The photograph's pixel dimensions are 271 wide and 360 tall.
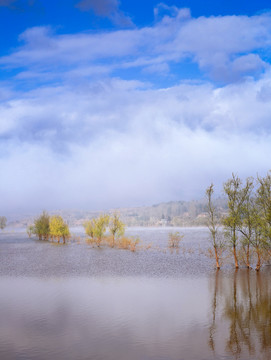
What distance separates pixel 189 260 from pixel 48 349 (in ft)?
78.4

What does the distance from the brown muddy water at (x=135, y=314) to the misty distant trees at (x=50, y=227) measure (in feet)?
105

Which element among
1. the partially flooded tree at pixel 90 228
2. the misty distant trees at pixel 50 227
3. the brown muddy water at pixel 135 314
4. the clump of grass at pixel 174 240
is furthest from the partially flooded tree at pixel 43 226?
the brown muddy water at pixel 135 314

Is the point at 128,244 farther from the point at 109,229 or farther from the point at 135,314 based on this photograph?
the point at 135,314

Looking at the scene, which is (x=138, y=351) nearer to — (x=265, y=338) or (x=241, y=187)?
(x=265, y=338)

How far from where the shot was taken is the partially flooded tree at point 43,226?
67.1 meters

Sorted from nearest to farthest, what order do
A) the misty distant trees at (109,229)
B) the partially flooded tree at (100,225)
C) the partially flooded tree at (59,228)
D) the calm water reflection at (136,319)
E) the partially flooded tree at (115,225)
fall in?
the calm water reflection at (136,319) < the partially flooded tree at (115,225) < the misty distant trees at (109,229) < the partially flooded tree at (100,225) < the partially flooded tree at (59,228)

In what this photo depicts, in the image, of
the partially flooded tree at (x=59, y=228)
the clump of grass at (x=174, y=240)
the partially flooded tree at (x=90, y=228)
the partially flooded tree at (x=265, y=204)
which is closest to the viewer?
the partially flooded tree at (x=265, y=204)

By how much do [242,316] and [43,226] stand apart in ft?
189

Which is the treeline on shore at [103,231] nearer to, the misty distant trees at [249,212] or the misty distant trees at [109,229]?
the misty distant trees at [109,229]

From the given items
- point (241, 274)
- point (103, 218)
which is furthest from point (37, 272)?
point (103, 218)

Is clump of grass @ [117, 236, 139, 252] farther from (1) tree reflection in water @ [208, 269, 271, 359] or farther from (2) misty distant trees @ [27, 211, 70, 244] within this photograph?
(1) tree reflection in water @ [208, 269, 271, 359]

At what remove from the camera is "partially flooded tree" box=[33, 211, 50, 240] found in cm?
6712

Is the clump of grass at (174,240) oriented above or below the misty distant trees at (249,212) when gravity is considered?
below

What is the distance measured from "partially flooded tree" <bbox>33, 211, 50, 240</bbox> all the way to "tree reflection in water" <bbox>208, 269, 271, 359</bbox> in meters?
49.3
